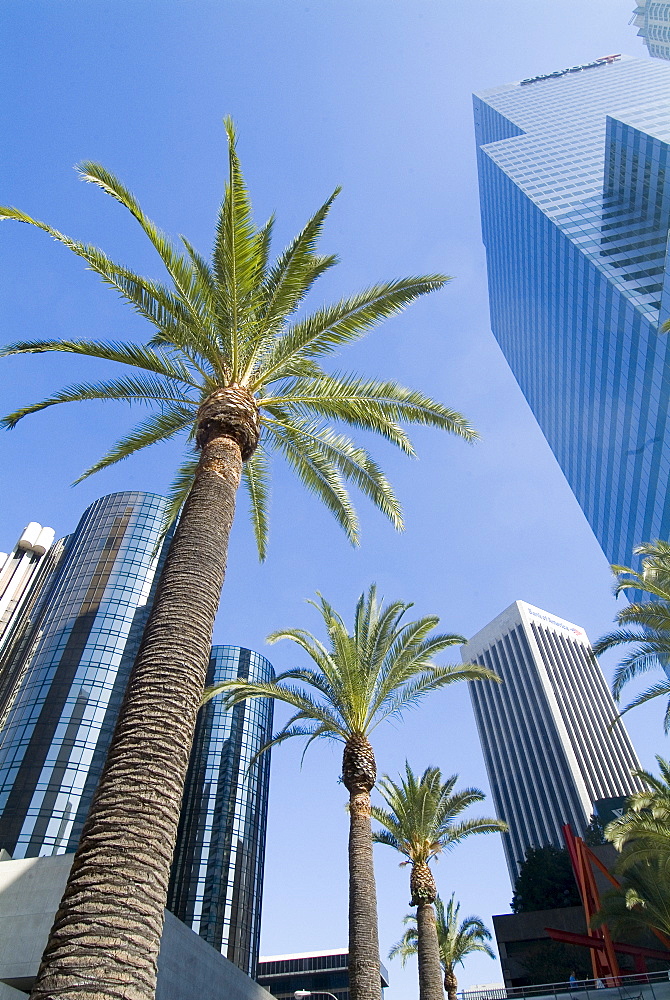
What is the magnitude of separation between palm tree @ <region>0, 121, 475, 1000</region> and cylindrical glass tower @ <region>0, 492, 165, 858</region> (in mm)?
45345

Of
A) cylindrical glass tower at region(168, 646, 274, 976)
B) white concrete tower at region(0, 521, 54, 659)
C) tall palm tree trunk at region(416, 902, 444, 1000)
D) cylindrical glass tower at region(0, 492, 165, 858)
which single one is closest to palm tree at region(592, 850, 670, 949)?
tall palm tree trunk at region(416, 902, 444, 1000)

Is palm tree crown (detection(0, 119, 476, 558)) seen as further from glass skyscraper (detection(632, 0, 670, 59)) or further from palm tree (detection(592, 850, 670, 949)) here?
glass skyscraper (detection(632, 0, 670, 59))

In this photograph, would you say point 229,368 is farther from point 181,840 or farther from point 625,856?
point 181,840

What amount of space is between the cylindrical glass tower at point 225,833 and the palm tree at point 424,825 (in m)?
32.3

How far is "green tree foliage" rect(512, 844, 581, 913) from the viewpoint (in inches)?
1596

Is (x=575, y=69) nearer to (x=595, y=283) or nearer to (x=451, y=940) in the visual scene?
(x=595, y=283)

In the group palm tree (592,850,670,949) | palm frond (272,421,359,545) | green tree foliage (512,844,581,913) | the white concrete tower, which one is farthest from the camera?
the white concrete tower

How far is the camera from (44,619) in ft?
193

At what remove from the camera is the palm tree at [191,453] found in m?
4.20

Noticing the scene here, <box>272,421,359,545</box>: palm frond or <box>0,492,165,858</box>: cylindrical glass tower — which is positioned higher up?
<box>0,492,165,858</box>: cylindrical glass tower

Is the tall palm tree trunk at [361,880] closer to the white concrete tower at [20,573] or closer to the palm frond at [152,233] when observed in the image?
the palm frond at [152,233]

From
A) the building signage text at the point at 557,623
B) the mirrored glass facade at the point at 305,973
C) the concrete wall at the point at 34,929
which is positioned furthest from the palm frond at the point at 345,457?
the building signage text at the point at 557,623

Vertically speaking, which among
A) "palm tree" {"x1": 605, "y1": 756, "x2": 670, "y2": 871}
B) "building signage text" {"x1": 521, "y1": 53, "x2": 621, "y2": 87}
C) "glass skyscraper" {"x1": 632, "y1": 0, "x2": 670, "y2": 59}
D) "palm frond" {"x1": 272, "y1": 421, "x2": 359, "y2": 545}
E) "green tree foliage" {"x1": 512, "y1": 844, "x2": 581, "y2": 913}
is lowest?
"palm tree" {"x1": 605, "y1": 756, "x2": 670, "y2": 871}

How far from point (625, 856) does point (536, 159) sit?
99704 mm
